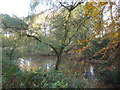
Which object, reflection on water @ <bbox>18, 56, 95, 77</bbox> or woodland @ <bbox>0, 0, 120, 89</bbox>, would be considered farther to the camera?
reflection on water @ <bbox>18, 56, 95, 77</bbox>

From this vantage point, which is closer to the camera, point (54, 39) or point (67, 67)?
point (54, 39)

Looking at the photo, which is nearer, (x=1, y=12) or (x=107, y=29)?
(x=107, y=29)

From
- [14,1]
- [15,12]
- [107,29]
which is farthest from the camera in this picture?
[15,12]

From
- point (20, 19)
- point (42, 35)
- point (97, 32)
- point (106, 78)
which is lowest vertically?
point (106, 78)

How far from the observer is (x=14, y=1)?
257 cm

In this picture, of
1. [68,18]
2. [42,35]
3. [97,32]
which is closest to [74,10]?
[68,18]

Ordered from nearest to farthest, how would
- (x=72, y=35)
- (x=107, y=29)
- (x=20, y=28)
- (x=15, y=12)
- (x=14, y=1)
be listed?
(x=107, y=29) < (x=14, y=1) < (x=15, y=12) < (x=20, y=28) < (x=72, y=35)

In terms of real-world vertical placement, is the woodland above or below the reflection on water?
above

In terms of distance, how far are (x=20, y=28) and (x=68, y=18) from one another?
159cm

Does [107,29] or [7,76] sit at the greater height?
[107,29]

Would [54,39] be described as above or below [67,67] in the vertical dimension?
above

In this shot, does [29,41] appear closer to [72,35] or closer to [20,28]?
[20,28]

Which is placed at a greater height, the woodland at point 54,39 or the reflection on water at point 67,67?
the woodland at point 54,39

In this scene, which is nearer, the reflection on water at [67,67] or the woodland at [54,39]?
the woodland at [54,39]
